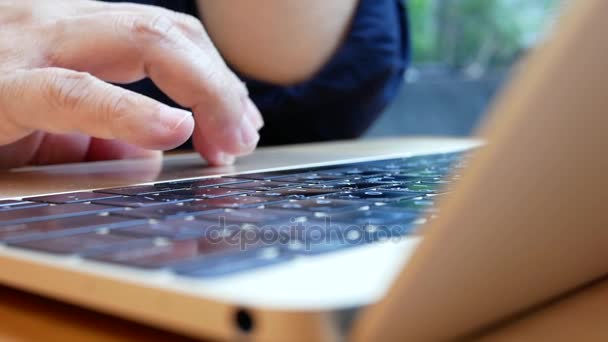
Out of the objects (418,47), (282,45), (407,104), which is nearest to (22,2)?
(282,45)

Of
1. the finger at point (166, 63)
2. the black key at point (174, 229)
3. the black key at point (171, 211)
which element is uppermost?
the finger at point (166, 63)

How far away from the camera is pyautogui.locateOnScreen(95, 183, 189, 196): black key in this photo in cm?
41

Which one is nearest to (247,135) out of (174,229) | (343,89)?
(174,229)

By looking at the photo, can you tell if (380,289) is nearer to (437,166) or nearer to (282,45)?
(437,166)

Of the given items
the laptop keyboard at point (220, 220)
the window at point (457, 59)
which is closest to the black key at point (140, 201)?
the laptop keyboard at point (220, 220)

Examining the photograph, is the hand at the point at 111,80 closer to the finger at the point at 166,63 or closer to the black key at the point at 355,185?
the finger at the point at 166,63

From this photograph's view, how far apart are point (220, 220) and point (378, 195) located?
0.11 meters

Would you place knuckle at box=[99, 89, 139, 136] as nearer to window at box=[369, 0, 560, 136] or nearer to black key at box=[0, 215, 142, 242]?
black key at box=[0, 215, 142, 242]

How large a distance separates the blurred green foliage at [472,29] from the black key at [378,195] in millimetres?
1429

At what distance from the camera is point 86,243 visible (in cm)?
24

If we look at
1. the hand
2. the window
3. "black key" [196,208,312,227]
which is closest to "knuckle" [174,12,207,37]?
the hand

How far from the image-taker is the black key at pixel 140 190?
0.41 metres

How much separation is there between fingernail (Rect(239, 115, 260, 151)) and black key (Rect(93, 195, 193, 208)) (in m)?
0.22

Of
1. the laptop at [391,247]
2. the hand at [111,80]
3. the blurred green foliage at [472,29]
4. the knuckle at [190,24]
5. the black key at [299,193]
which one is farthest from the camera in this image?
the blurred green foliage at [472,29]
